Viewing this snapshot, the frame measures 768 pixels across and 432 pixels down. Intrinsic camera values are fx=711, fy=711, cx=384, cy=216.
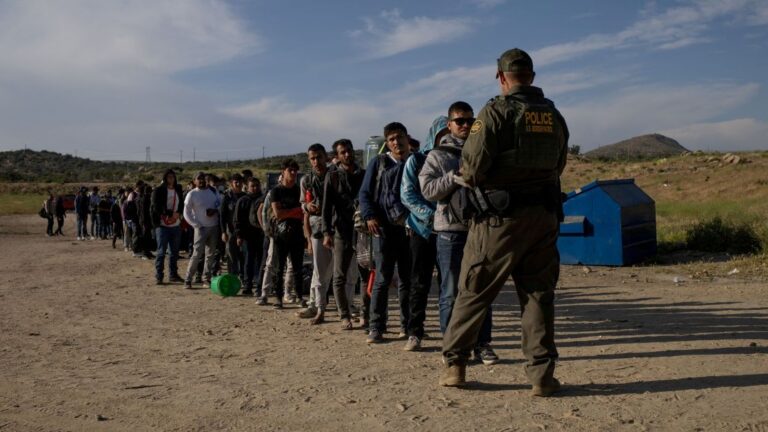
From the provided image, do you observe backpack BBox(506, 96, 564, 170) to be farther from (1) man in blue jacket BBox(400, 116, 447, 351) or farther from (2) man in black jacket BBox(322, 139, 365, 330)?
(2) man in black jacket BBox(322, 139, 365, 330)

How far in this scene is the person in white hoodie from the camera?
11695mm

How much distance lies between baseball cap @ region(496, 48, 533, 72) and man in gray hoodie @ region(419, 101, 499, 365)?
906 mm

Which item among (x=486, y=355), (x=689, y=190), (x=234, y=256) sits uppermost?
(x=689, y=190)

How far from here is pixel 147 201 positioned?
14750 mm

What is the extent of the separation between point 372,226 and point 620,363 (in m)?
2.53

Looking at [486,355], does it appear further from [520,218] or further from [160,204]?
[160,204]

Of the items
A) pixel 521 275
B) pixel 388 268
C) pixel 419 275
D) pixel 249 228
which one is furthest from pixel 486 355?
pixel 249 228

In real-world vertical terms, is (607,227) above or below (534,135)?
below

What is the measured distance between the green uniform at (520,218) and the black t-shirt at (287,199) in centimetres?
454

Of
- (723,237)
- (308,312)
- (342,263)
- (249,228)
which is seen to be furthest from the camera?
(723,237)

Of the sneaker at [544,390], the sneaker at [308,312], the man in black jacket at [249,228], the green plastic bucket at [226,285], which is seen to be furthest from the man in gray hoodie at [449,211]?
the green plastic bucket at [226,285]

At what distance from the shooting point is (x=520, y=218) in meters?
4.81

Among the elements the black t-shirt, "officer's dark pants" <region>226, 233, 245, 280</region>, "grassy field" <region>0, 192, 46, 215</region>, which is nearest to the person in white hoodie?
"officer's dark pants" <region>226, 233, 245, 280</region>

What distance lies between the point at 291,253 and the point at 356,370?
12.0 ft
